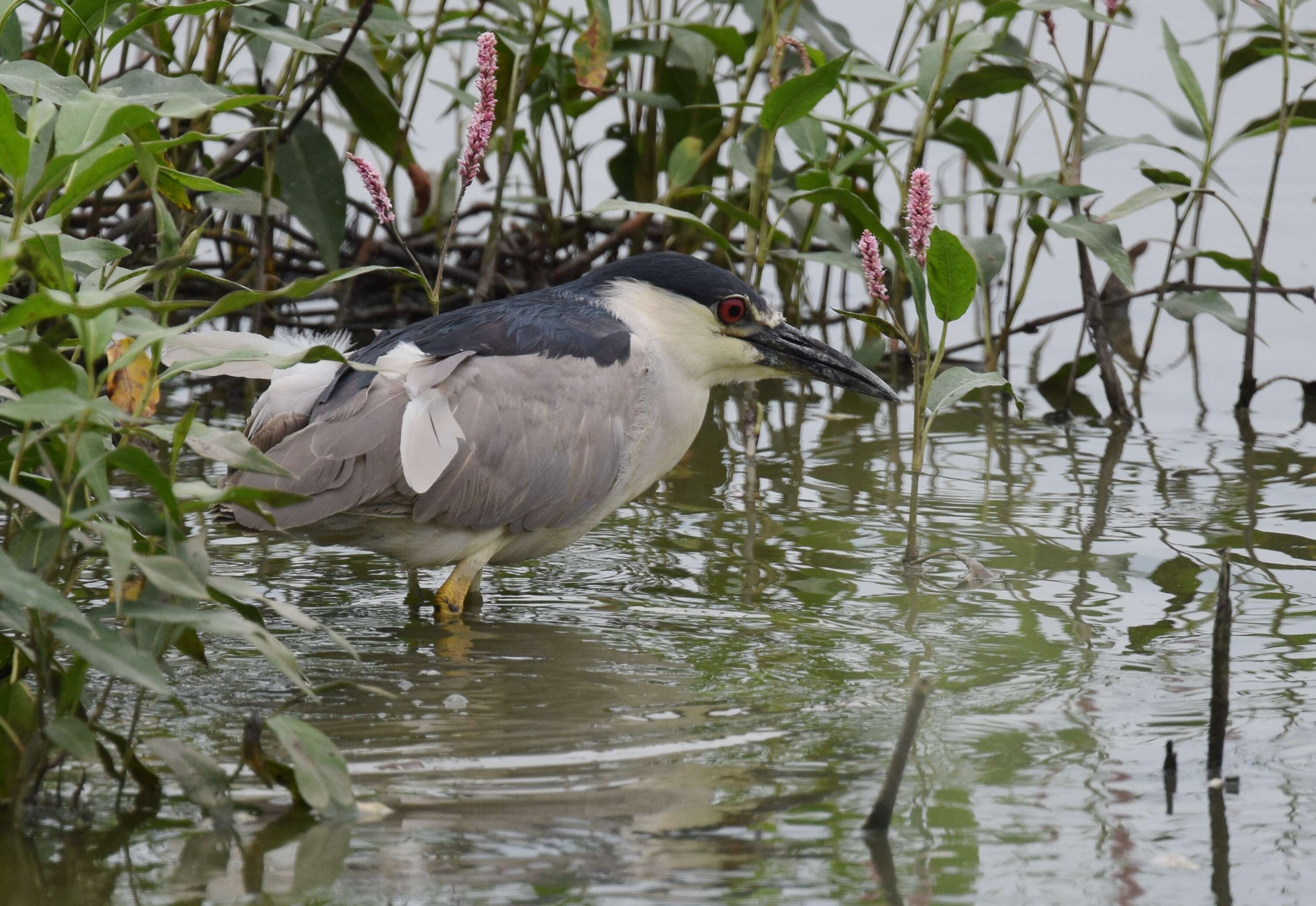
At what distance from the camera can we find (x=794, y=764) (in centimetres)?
313

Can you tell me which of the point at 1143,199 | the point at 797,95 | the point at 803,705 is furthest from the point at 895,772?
the point at 1143,199

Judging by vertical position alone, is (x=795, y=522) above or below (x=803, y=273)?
below

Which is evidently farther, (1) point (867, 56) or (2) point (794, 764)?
(1) point (867, 56)

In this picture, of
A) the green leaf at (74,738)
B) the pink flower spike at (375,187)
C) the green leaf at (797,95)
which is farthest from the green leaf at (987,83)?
the green leaf at (74,738)

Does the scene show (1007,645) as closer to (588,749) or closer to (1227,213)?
(588,749)

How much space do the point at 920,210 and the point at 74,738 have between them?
2.32 meters

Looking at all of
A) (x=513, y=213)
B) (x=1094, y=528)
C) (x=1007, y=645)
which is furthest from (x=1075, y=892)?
(x=513, y=213)

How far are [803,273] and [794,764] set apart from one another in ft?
13.0

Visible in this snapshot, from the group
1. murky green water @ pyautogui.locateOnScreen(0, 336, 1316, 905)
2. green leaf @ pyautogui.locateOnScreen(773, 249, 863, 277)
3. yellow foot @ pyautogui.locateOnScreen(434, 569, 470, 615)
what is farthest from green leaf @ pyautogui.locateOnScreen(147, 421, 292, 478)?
green leaf @ pyautogui.locateOnScreen(773, 249, 863, 277)

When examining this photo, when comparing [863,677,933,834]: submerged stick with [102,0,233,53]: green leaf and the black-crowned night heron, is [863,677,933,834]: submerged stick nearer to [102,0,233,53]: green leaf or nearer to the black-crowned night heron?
the black-crowned night heron

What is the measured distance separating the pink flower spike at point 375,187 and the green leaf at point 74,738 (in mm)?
1936

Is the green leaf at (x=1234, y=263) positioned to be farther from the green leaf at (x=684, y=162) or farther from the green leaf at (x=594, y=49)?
the green leaf at (x=594, y=49)

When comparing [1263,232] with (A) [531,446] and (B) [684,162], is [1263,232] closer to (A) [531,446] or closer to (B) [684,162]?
(B) [684,162]

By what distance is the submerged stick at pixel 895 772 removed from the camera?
2.53 metres
